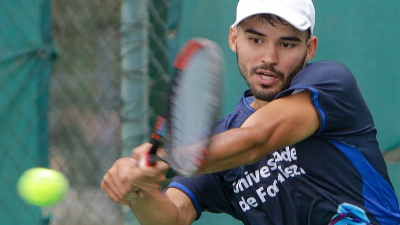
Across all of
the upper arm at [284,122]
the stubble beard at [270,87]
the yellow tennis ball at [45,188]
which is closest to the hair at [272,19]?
the stubble beard at [270,87]

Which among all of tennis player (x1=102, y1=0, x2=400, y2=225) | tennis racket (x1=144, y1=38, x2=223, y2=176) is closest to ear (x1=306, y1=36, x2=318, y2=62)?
tennis player (x1=102, y1=0, x2=400, y2=225)

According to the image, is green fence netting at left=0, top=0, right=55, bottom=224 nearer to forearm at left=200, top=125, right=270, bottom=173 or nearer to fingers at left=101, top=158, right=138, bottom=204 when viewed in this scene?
fingers at left=101, top=158, right=138, bottom=204

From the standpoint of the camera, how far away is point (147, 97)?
3.95 metres

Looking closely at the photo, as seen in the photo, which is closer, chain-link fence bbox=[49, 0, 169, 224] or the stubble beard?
the stubble beard

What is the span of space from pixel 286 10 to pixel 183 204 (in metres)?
1.00

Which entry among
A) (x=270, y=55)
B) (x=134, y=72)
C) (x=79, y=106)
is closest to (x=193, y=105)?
(x=270, y=55)

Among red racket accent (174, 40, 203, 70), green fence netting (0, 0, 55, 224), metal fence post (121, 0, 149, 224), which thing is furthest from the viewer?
green fence netting (0, 0, 55, 224)

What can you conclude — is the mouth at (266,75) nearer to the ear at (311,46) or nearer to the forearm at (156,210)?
the ear at (311,46)

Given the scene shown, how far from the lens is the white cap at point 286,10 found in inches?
104

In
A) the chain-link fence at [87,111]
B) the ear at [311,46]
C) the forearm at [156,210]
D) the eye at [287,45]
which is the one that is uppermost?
the eye at [287,45]

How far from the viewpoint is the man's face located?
106 inches

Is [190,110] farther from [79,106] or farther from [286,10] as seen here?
[79,106]

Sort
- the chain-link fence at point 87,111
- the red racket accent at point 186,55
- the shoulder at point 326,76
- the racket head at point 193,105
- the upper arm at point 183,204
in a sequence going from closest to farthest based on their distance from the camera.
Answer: the racket head at point 193,105, the red racket accent at point 186,55, the shoulder at point 326,76, the upper arm at point 183,204, the chain-link fence at point 87,111

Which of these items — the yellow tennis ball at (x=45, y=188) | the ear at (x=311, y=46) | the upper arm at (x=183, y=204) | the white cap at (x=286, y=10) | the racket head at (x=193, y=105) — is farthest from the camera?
the yellow tennis ball at (x=45, y=188)
